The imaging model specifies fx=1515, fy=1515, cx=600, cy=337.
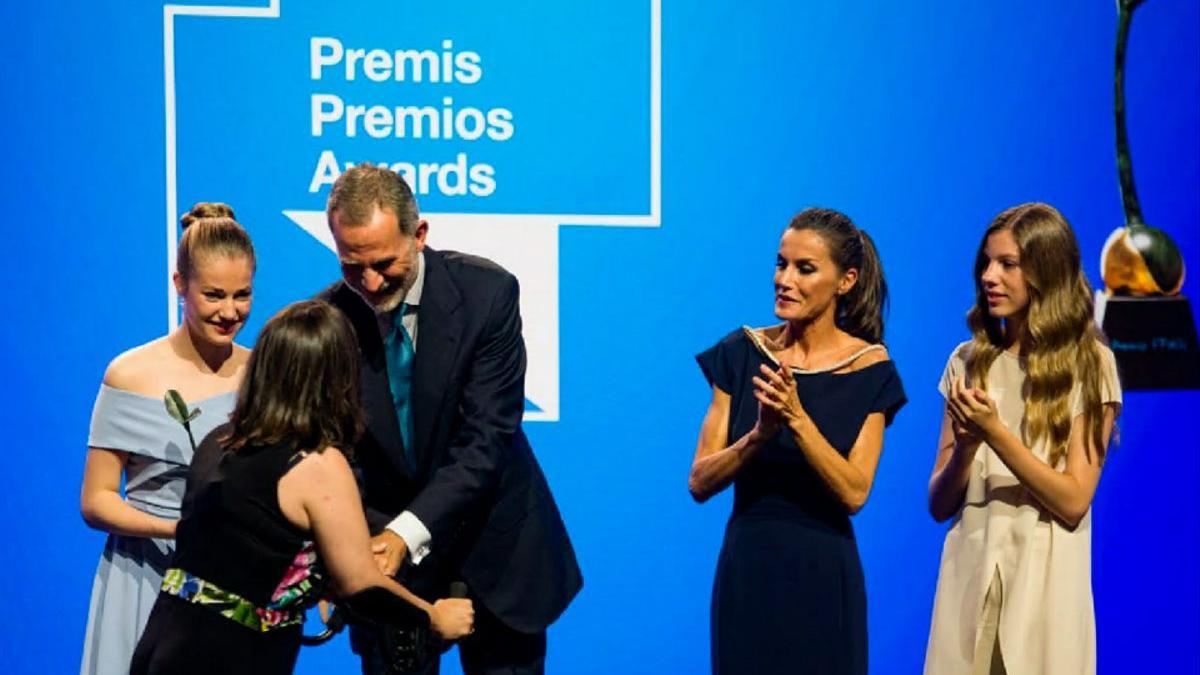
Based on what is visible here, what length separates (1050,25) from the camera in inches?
158

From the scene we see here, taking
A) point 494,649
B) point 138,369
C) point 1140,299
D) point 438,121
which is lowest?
point 494,649

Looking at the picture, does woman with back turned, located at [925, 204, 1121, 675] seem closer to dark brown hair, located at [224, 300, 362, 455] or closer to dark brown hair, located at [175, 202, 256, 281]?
dark brown hair, located at [224, 300, 362, 455]

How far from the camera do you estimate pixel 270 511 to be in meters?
2.14

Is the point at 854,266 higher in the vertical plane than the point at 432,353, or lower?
higher

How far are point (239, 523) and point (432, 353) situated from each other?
0.49 metres

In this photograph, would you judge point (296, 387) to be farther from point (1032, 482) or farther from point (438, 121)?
point (438, 121)

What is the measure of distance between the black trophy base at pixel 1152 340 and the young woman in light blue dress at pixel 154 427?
151 cm

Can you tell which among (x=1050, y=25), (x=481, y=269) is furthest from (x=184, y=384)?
(x=1050, y=25)

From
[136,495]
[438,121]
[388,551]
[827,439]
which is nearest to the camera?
[388,551]

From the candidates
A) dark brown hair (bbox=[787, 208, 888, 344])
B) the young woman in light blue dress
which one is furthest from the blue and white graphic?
dark brown hair (bbox=[787, 208, 888, 344])

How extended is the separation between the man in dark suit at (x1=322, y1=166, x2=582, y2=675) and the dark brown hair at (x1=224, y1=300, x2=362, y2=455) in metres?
0.28

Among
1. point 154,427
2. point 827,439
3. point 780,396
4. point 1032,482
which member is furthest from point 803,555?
point 154,427

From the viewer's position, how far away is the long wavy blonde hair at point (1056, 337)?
2764mm

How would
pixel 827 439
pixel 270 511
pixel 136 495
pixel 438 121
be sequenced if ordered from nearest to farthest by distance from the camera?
pixel 270 511 < pixel 827 439 < pixel 136 495 < pixel 438 121
